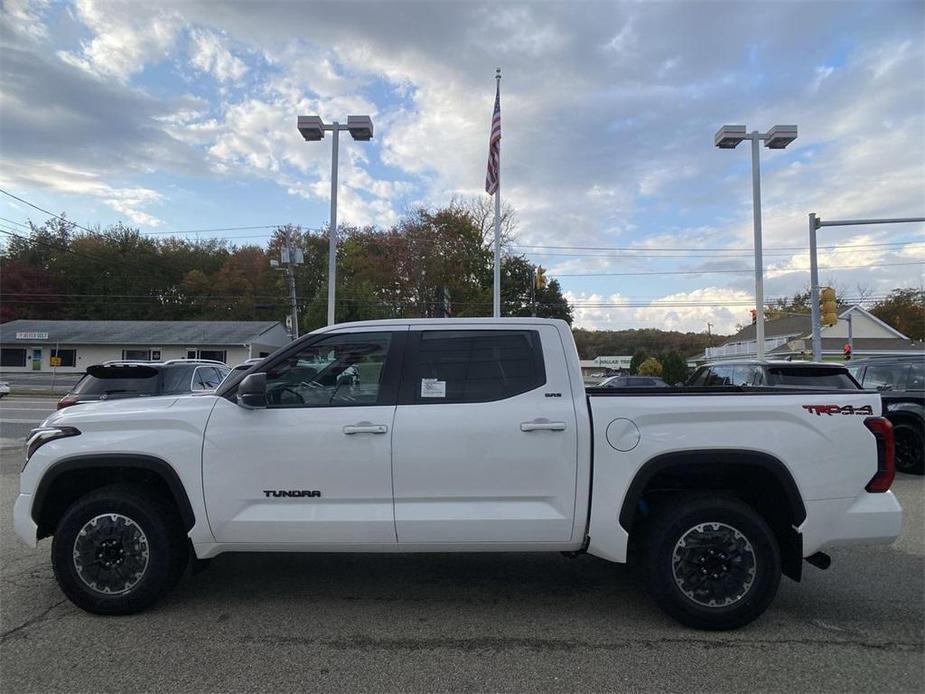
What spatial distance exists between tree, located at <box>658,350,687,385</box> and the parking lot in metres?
28.2

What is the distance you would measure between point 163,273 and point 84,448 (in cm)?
6881

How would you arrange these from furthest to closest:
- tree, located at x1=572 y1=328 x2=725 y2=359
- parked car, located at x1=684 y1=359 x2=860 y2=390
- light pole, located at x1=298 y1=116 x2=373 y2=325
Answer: tree, located at x1=572 y1=328 x2=725 y2=359 → light pole, located at x1=298 y1=116 x2=373 y2=325 → parked car, located at x1=684 y1=359 x2=860 y2=390

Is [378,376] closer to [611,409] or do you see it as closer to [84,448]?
[611,409]

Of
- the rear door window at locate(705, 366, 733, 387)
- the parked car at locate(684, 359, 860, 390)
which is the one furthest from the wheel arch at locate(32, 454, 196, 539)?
the rear door window at locate(705, 366, 733, 387)

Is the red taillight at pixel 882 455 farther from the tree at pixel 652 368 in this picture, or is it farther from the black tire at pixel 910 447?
the tree at pixel 652 368

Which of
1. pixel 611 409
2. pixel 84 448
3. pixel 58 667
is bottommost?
pixel 58 667

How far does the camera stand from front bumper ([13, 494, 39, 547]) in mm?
4023

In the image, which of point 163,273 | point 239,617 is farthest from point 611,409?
point 163,273

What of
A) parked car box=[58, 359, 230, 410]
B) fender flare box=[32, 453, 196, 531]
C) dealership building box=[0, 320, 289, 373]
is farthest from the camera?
dealership building box=[0, 320, 289, 373]

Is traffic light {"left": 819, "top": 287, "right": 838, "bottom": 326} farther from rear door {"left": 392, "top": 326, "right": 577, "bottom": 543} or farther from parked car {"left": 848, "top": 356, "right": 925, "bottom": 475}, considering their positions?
rear door {"left": 392, "top": 326, "right": 577, "bottom": 543}

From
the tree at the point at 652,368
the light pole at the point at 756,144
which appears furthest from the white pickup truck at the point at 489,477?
the tree at the point at 652,368

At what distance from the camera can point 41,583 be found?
15.1 feet

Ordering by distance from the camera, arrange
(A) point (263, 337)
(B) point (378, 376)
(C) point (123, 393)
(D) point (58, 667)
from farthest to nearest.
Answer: (A) point (263, 337), (C) point (123, 393), (B) point (378, 376), (D) point (58, 667)

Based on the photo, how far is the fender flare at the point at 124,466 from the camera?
387cm
